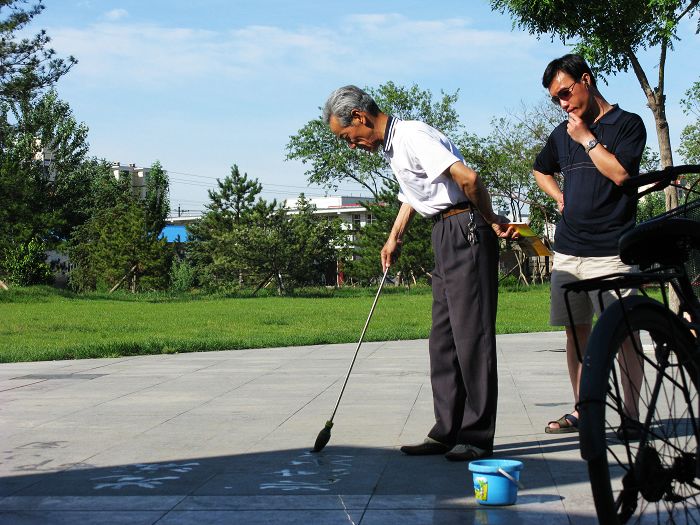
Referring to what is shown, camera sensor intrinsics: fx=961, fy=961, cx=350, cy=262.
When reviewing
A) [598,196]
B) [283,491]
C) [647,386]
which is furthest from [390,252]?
[647,386]

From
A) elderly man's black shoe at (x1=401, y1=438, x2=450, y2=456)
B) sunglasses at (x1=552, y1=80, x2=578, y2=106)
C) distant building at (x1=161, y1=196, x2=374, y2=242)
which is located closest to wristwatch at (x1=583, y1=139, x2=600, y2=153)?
sunglasses at (x1=552, y1=80, x2=578, y2=106)

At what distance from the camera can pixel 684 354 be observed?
107 inches

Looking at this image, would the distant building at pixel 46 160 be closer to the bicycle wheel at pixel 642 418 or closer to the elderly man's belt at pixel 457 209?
the elderly man's belt at pixel 457 209

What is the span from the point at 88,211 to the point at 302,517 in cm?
6316

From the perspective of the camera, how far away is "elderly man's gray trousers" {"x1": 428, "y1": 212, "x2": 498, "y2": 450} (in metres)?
4.57

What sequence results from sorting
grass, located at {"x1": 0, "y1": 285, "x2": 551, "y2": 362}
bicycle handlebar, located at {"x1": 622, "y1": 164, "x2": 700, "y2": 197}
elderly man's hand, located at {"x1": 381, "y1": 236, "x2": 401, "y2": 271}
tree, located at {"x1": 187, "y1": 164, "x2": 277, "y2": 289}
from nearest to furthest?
bicycle handlebar, located at {"x1": 622, "y1": 164, "x2": 700, "y2": 197}, elderly man's hand, located at {"x1": 381, "y1": 236, "x2": 401, "y2": 271}, grass, located at {"x1": 0, "y1": 285, "x2": 551, "y2": 362}, tree, located at {"x1": 187, "y1": 164, "x2": 277, "y2": 289}

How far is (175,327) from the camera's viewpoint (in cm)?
1875

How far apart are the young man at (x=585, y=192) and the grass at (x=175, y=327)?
734 centimetres

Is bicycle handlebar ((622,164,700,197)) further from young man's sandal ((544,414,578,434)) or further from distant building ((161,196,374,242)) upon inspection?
distant building ((161,196,374,242))

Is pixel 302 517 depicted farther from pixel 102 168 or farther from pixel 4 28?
pixel 102 168

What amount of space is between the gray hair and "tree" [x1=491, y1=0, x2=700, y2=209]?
5.82m

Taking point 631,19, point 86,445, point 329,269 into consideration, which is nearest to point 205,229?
point 329,269

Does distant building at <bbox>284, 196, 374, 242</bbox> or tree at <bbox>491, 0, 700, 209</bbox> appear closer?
tree at <bbox>491, 0, 700, 209</bbox>

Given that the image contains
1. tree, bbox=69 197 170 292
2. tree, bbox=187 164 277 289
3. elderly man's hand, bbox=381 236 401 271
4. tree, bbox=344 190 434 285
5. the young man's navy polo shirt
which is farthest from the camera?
tree, bbox=187 164 277 289
